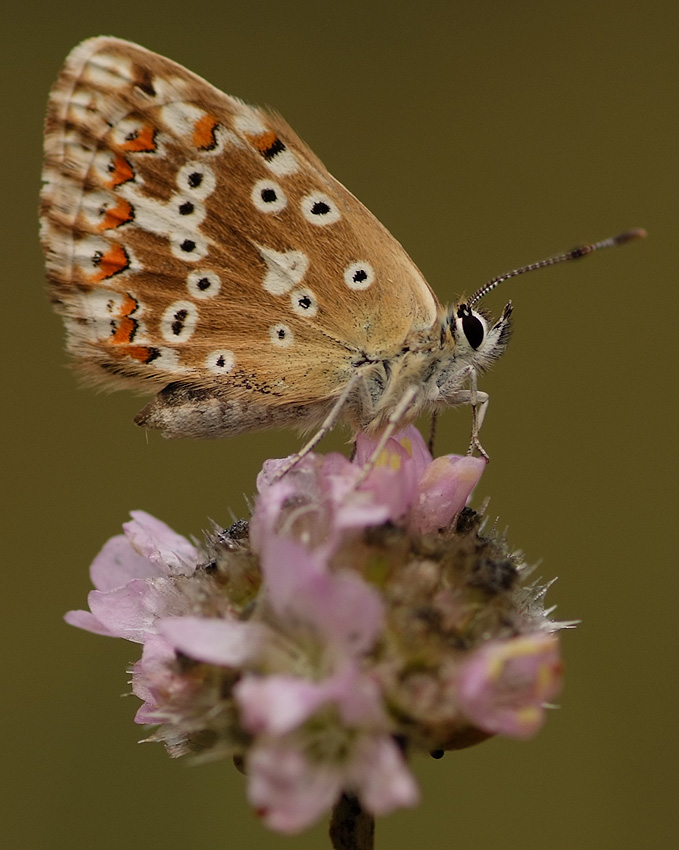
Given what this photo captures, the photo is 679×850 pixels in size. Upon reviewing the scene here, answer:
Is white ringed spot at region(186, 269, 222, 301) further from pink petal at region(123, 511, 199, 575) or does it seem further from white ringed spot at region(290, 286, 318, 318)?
pink petal at region(123, 511, 199, 575)

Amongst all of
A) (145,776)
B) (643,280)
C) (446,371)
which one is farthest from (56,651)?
(643,280)

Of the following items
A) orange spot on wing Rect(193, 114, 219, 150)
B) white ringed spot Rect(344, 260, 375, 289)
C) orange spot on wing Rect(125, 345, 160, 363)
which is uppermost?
orange spot on wing Rect(193, 114, 219, 150)

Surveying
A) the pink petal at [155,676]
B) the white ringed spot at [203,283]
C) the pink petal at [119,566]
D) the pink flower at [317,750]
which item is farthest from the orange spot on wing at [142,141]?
the pink flower at [317,750]

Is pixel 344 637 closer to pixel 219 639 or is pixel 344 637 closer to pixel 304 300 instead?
pixel 219 639

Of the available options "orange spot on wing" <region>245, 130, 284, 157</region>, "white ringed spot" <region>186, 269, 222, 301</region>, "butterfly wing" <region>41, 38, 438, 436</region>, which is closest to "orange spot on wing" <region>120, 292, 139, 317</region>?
"butterfly wing" <region>41, 38, 438, 436</region>

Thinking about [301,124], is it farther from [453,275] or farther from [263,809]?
[263,809]

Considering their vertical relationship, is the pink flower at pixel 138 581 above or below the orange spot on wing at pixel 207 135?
below

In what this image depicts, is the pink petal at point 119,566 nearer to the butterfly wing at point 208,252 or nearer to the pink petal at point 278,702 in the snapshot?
the butterfly wing at point 208,252

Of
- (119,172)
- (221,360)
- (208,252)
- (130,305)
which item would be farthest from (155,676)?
(119,172)
